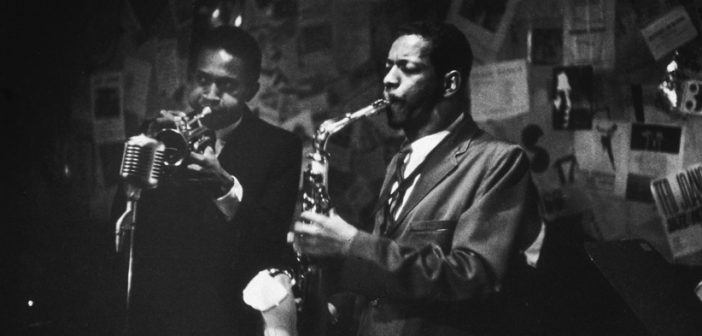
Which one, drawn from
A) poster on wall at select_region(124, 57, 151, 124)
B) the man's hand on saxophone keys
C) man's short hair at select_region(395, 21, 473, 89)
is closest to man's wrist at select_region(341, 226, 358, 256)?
the man's hand on saxophone keys

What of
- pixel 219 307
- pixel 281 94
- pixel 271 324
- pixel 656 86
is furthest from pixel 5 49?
pixel 656 86

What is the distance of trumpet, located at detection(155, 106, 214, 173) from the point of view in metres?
2.17

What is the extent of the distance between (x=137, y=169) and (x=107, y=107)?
0.45 meters

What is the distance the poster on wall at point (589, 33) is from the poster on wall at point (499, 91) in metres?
0.14

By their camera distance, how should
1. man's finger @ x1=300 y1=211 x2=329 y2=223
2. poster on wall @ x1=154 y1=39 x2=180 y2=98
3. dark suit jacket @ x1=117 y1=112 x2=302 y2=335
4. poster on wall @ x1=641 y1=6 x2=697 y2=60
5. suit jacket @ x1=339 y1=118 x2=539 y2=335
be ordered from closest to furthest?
suit jacket @ x1=339 y1=118 x2=539 y2=335, man's finger @ x1=300 y1=211 x2=329 y2=223, poster on wall @ x1=641 y1=6 x2=697 y2=60, dark suit jacket @ x1=117 y1=112 x2=302 y2=335, poster on wall @ x1=154 y1=39 x2=180 y2=98

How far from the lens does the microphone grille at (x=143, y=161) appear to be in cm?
222

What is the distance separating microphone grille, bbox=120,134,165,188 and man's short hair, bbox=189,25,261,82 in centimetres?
29

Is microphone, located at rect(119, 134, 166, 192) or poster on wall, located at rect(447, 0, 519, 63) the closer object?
poster on wall, located at rect(447, 0, 519, 63)

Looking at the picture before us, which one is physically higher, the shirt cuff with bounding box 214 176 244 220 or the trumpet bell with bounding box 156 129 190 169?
the trumpet bell with bounding box 156 129 190 169

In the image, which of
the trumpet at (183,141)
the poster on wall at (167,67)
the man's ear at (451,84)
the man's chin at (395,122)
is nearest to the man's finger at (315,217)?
the man's chin at (395,122)

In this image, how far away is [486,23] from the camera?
2.08 metres

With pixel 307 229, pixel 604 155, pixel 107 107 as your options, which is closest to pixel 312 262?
pixel 307 229

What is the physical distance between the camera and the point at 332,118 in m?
2.20

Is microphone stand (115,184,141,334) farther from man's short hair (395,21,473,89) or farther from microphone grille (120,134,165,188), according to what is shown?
man's short hair (395,21,473,89)
